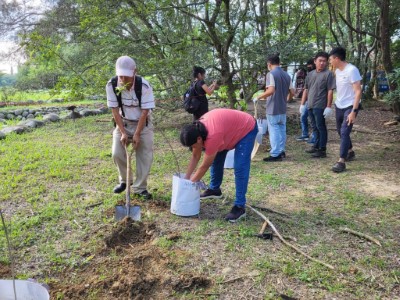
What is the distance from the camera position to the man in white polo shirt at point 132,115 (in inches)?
154

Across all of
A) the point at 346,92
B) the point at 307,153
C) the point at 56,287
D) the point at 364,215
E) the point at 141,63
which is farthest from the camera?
the point at 141,63

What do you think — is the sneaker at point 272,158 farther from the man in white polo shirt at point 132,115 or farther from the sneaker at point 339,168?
the man in white polo shirt at point 132,115

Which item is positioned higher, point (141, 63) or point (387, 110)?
point (141, 63)

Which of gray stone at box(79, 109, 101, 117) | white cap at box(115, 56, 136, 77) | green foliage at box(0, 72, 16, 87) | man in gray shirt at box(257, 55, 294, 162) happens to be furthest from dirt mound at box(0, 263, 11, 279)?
green foliage at box(0, 72, 16, 87)

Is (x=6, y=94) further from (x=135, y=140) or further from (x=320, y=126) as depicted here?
(x=320, y=126)

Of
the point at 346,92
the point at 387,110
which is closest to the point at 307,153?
the point at 346,92

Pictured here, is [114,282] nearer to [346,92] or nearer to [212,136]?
[212,136]

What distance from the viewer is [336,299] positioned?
8.25 ft

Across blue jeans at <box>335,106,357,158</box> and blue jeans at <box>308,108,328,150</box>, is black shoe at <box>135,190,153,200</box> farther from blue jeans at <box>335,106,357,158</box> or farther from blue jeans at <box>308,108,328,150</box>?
blue jeans at <box>308,108,328,150</box>

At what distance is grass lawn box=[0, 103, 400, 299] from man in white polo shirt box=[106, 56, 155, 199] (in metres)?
0.42

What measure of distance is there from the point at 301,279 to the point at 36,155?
18.1ft

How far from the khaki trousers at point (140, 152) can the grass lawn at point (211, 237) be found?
280 millimetres

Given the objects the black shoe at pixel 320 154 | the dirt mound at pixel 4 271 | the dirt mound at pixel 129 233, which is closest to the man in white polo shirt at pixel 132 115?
the dirt mound at pixel 129 233

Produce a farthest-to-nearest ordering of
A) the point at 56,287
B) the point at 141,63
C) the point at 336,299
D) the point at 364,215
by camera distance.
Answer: the point at 141,63
the point at 364,215
the point at 56,287
the point at 336,299
